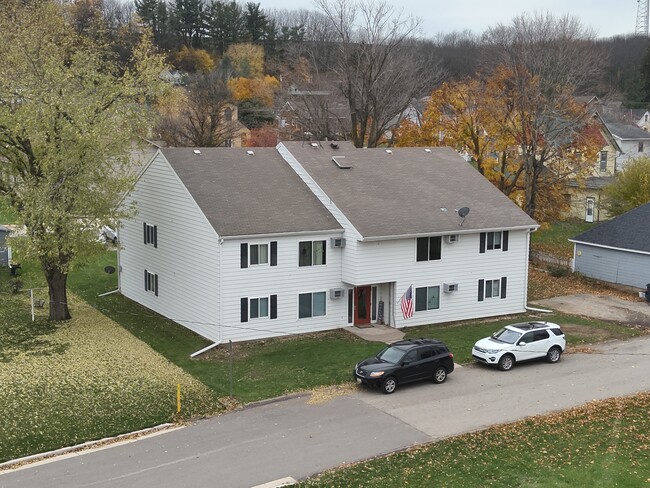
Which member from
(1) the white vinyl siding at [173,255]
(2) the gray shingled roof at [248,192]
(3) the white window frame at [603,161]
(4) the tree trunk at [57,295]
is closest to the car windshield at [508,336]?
(2) the gray shingled roof at [248,192]

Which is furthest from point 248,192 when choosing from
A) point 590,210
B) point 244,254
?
point 590,210

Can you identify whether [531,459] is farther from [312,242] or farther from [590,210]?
[590,210]

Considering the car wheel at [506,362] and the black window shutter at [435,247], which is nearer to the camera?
the car wheel at [506,362]

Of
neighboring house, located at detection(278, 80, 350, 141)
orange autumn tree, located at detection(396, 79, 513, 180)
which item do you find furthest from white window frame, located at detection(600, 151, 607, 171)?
neighboring house, located at detection(278, 80, 350, 141)

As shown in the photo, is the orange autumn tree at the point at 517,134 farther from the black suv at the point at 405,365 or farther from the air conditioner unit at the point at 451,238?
the black suv at the point at 405,365

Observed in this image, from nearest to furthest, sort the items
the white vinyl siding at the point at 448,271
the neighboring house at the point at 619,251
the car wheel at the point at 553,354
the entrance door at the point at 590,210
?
1. the car wheel at the point at 553,354
2. the white vinyl siding at the point at 448,271
3. the neighboring house at the point at 619,251
4. the entrance door at the point at 590,210

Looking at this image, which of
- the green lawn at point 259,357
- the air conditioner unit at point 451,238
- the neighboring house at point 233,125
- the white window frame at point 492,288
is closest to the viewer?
the green lawn at point 259,357

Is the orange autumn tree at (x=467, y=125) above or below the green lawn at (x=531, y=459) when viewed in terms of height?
above

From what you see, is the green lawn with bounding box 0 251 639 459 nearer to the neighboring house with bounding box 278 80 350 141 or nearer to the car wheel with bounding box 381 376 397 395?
the car wheel with bounding box 381 376 397 395
